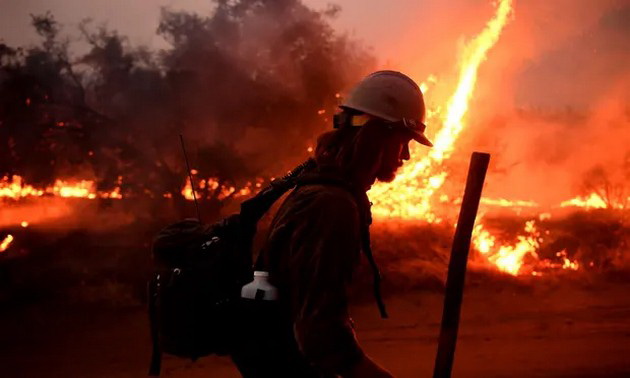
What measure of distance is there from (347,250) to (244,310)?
1.61 feet

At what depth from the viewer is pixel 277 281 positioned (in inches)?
79.6

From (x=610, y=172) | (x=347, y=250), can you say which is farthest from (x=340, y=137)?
(x=610, y=172)

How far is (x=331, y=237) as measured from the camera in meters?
1.88

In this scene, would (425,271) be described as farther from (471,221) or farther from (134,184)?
(471,221)

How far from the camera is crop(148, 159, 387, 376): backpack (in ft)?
7.04

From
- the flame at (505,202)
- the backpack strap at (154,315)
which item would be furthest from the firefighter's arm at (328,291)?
the flame at (505,202)

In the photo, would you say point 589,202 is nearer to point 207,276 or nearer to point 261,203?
point 261,203

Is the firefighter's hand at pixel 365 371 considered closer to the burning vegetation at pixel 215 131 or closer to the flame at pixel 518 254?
the burning vegetation at pixel 215 131

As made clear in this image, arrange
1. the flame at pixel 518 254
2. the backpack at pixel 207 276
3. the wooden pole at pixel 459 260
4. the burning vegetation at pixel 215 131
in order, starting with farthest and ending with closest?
the flame at pixel 518 254, the burning vegetation at pixel 215 131, the wooden pole at pixel 459 260, the backpack at pixel 207 276

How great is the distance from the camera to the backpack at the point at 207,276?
215cm

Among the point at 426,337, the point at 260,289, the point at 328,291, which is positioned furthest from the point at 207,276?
the point at 426,337

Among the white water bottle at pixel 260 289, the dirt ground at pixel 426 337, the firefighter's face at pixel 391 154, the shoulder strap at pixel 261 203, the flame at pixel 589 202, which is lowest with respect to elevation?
the dirt ground at pixel 426 337

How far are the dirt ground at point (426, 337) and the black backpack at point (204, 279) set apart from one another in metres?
4.72

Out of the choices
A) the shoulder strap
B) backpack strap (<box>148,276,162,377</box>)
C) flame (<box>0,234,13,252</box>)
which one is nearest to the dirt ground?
flame (<box>0,234,13,252</box>)
